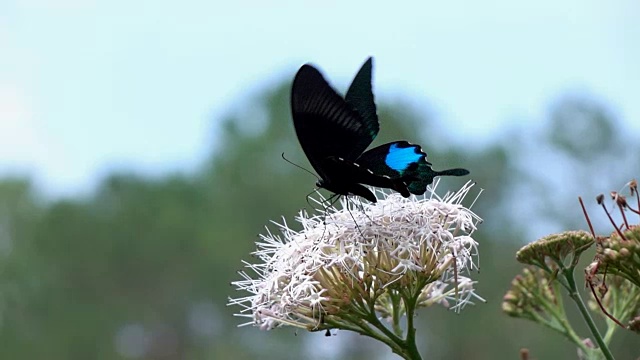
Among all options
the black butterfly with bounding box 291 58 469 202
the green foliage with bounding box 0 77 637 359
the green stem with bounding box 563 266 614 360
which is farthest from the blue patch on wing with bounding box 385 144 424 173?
the green foliage with bounding box 0 77 637 359

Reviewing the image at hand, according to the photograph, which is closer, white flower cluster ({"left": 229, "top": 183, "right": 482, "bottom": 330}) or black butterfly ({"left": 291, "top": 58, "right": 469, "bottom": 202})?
white flower cluster ({"left": 229, "top": 183, "right": 482, "bottom": 330})

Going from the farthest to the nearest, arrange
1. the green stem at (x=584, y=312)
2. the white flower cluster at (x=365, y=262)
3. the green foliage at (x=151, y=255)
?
the green foliage at (x=151, y=255) < the white flower cluster at (x=365, y=262) < the green stem at (x=584, y=312)

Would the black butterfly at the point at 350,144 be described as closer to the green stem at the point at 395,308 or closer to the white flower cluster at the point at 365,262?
the white flower cluster at the point at 365,262

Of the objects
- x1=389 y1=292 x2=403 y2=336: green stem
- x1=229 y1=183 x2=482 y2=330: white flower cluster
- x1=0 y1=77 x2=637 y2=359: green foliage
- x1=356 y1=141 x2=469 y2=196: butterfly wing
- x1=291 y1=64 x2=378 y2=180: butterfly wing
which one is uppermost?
x1=0 y1=77 x2=637 y2=359: green foliage

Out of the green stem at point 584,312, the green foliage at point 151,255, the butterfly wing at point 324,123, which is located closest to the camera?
the green stem at point 584,312

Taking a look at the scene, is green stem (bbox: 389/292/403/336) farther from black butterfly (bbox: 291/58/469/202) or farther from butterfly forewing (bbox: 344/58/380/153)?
butterfly forewing (bbox: 344/58/380/153)

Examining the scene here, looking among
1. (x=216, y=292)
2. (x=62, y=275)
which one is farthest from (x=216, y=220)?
(x=62, y=275)

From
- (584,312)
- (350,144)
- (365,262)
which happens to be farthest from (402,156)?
(584,312)

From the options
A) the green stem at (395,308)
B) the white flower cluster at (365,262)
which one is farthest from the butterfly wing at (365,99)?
the green stem at (395,308)

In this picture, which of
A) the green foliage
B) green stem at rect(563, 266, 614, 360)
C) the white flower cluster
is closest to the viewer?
green stem at rect(563, 266, 614, 360)

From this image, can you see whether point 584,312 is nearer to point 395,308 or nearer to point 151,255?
point 395,308
